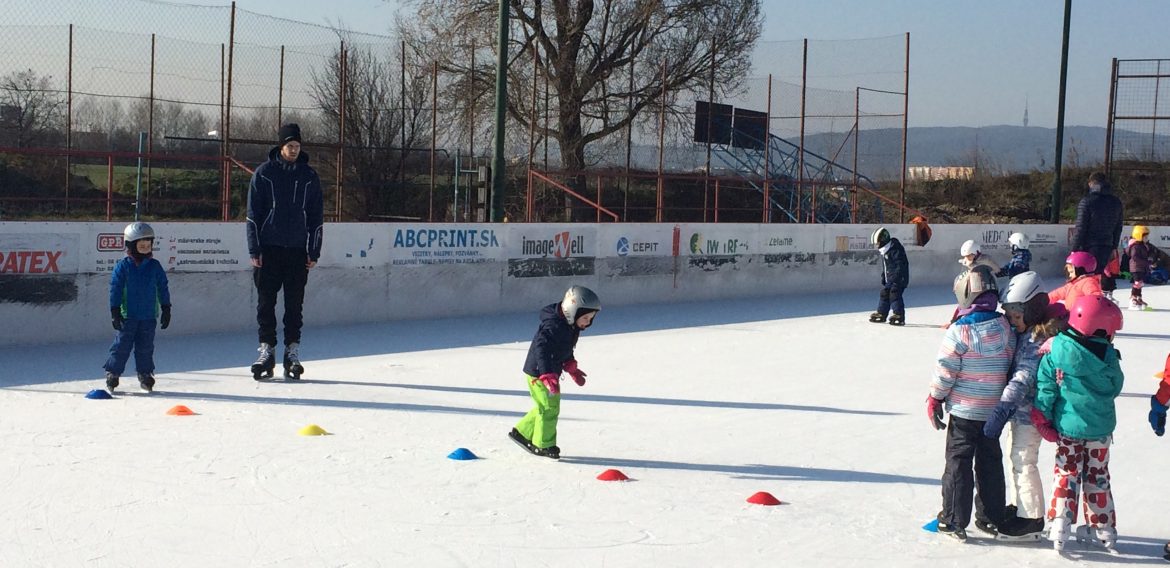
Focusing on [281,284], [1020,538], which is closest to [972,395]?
[1020,538]

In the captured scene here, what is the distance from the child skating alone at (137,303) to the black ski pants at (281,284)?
0.93 metres

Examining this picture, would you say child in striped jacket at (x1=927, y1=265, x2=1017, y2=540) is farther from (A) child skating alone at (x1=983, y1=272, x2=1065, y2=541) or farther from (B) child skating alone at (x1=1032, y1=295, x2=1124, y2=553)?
(B) child skating alone at (x1=1032, y1=295, x2=1124, y2=553)

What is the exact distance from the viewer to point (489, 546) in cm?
548

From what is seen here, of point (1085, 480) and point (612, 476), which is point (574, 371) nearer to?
point (612, 476)

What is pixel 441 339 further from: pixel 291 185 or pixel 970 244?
pixel 970 244

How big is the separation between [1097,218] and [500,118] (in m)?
7.27

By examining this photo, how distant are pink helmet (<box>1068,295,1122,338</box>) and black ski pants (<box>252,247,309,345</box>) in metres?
6.31

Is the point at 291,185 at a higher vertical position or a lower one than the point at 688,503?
higher

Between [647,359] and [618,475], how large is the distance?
198 inches

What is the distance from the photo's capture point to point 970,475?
5.74m

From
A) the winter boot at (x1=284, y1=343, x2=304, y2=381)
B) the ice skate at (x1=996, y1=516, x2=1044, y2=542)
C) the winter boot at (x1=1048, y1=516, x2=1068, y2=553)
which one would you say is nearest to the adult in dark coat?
the winter boot at (x1=284, y1=343, x2=304, y2=381)

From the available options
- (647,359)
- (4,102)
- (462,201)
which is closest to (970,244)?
(647,359)

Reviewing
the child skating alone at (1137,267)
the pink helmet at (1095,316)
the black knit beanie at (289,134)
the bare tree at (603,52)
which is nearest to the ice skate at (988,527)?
the pink helmet at (1095,316)

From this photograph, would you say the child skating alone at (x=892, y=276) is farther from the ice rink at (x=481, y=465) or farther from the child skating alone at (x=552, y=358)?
the child skating alone at (x=552, y=358)
